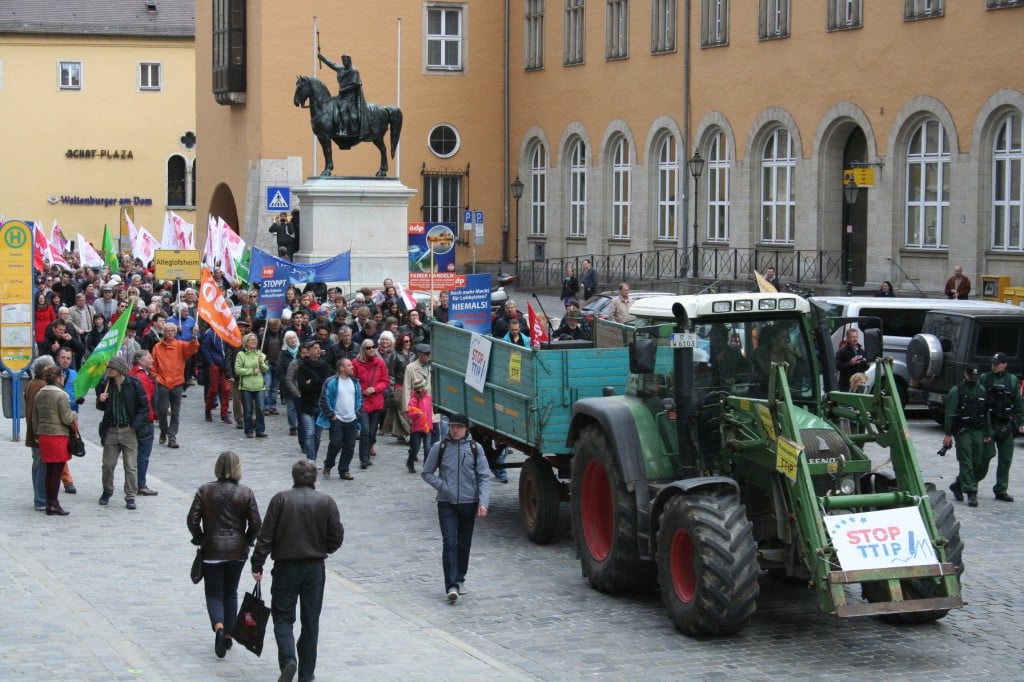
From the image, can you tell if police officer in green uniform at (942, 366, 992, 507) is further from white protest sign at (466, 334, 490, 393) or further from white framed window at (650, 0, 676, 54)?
white framed window at (650, 0, 676, 54)

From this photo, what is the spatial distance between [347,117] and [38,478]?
69.9ft

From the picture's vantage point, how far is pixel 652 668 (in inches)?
453

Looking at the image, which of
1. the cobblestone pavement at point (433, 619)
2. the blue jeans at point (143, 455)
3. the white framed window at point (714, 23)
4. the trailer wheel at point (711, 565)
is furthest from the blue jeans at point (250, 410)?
the white framed window at point (714, 23)

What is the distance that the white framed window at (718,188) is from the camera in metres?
44.6

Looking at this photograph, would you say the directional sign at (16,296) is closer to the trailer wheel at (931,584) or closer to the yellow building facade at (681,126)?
the trailer wheel at (931,584)

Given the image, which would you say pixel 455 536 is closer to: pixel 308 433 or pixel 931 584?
pixel 931 584

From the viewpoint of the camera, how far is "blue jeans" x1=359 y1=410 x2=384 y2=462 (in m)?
20.4

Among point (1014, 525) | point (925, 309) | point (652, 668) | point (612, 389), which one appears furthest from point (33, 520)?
point (925, 309)

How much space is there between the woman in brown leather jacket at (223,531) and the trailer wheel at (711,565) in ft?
9.87

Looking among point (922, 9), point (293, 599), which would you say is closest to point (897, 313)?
point (922, 9)

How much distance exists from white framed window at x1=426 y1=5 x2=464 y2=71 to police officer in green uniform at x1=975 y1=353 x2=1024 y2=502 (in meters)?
37.4

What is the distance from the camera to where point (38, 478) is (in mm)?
17094

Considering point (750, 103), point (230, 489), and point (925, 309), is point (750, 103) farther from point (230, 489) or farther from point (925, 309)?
point (230, 489)

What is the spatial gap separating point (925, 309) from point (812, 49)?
1608 cm
